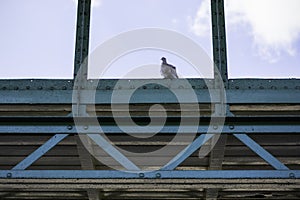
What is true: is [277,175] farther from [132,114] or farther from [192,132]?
[132,114]

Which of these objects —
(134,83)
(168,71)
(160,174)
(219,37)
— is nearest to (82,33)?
(134,83)

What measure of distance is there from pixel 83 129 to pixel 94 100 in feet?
1.34

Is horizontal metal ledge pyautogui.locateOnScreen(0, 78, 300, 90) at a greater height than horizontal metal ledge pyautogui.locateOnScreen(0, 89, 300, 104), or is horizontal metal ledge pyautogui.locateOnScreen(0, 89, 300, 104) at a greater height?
horizontal metal ledge pyautogui.locateOnScreen(0, 78, 300, 90)

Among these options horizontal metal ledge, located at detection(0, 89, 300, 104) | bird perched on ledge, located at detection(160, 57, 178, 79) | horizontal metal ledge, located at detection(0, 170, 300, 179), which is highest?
bird perched on ledge, located at detection(160, 57, 178, 79)

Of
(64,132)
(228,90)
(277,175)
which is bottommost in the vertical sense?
(277,175)

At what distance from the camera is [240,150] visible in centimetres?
659

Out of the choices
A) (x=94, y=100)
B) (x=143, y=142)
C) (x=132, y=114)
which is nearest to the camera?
(x=94, y=100)

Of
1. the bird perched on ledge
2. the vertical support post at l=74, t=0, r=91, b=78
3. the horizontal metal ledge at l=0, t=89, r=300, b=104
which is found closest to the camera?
the horizontal metal ledge at l=0, t=89, r=300, b=104

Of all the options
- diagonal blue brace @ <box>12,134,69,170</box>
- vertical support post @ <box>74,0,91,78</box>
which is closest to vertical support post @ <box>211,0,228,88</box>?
vertical support post @ <box>74,0,91,78</box>

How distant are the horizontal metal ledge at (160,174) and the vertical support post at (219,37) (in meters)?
0.98

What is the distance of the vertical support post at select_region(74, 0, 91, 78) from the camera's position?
5129 mm

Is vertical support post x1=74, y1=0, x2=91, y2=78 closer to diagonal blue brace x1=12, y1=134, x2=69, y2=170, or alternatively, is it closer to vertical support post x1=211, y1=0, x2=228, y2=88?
diagonal blue brace x1=12, y1=134, x2=69, y2=170

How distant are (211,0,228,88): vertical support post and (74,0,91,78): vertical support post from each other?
1401 mm

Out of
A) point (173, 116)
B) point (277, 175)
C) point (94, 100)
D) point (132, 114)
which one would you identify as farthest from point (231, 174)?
point (94, 100)
